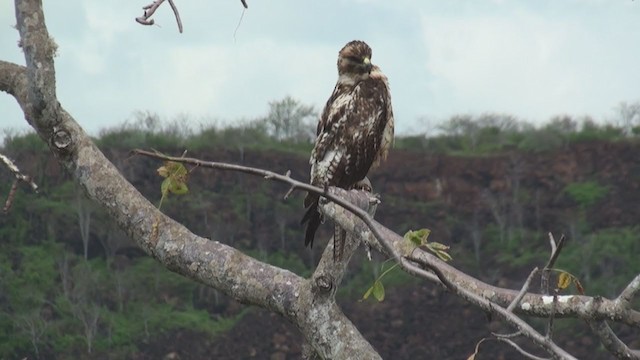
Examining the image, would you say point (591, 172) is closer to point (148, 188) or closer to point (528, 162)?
point (528, 162)

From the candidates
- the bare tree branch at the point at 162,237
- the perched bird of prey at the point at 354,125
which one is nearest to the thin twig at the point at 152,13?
the bare tree branch at the point at 162,237

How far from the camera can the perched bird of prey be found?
6391 mm

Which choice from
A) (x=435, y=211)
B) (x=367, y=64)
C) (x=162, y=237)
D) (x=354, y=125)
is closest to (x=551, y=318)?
(x=162, y=237)

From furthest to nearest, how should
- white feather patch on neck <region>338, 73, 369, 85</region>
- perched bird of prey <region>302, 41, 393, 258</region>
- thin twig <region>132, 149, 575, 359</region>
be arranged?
1. white feather patch on neck <region>338, 73, 369, 85</region>
2. perched bird of prey <region>302, 41, 393, 258</region>
3. thin twig <region>132, 149, 575, 359</region>

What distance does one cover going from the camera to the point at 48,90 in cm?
388

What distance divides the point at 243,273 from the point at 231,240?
41.2 m

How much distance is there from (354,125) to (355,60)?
0.34 metres

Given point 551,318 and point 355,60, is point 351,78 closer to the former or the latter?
point 355,60

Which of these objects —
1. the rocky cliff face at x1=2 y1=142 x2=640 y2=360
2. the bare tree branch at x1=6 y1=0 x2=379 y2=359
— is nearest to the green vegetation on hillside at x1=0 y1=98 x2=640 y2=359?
the rocky cliff face at x1=2 y1=142 x2=640 y2=360

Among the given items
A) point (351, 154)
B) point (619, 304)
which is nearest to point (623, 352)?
point (619, 304)

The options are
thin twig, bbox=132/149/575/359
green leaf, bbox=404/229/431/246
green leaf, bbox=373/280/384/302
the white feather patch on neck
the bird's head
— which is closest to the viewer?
thin twig, bbox=132/149/575/359

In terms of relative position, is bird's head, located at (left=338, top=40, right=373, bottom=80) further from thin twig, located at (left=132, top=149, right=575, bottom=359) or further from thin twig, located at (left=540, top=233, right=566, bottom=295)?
thin twig, located at (left=132, top=149, right=575, bottom=359)

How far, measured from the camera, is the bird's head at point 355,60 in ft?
21.4

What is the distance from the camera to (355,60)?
6.60 meters
